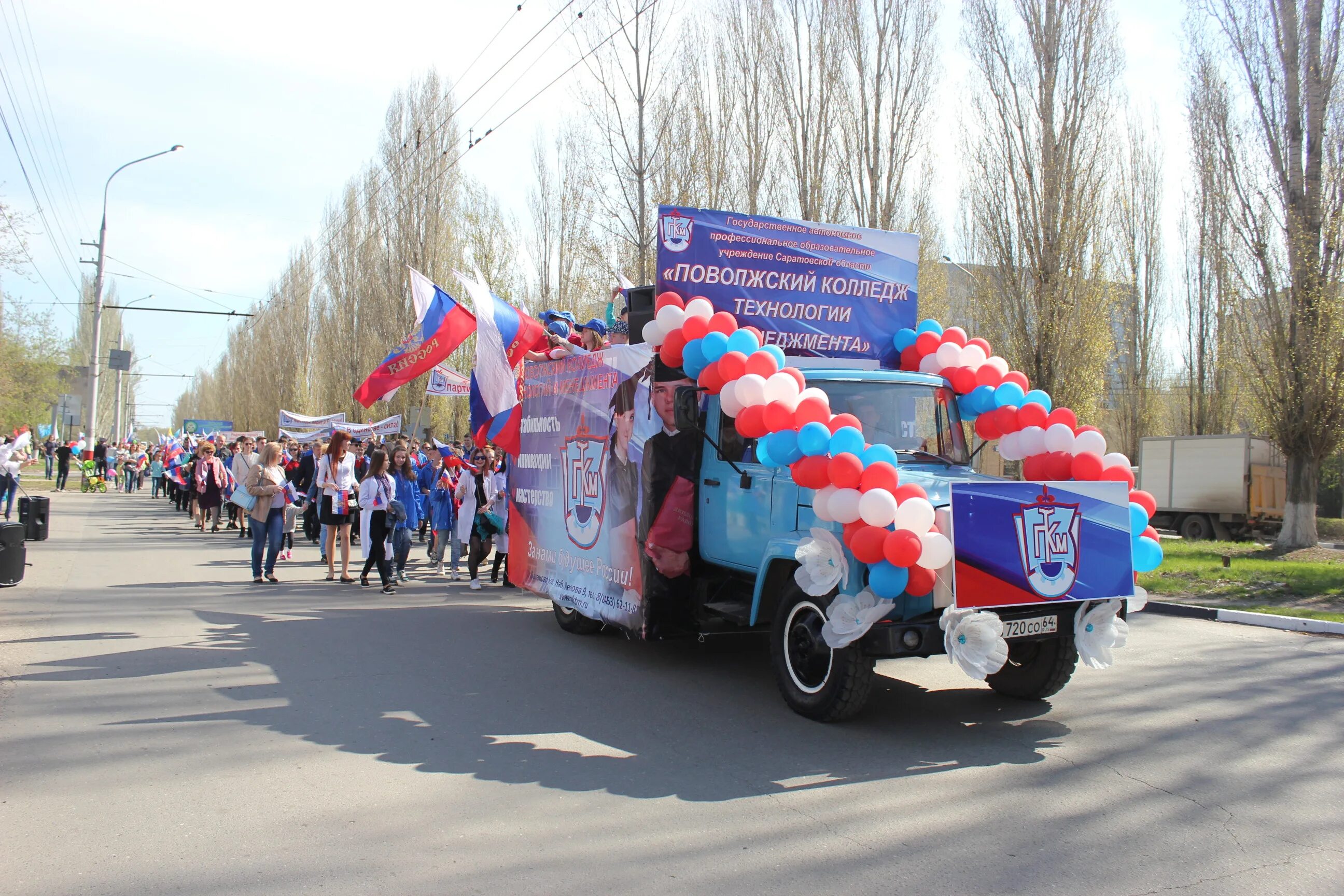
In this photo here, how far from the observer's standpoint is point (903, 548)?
531 centimetres

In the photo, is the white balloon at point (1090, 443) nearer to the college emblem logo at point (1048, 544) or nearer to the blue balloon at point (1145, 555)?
the blue balloon at point (1145, 555)

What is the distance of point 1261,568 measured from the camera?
1425 centimetres

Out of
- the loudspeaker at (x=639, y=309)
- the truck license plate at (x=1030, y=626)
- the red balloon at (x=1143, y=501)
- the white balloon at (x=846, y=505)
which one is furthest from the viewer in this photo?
the loudspeaker at (x=639, y=309)

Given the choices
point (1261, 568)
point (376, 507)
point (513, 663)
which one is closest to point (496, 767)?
point (513, 663)

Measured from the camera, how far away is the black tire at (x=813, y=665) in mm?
5902

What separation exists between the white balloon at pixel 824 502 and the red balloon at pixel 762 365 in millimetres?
995

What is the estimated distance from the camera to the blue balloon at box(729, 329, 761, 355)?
22.0ft

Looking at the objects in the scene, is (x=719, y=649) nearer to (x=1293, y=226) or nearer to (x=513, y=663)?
(x=513, y=663)

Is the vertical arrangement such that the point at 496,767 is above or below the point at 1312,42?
below

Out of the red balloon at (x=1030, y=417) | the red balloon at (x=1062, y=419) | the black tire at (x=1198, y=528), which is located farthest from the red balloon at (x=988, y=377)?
the black tire at (x=1198, y=528)

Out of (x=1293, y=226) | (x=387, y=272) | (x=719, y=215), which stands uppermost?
(x=387, y=272)

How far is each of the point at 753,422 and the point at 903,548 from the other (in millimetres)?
1409

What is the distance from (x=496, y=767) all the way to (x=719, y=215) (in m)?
4.56

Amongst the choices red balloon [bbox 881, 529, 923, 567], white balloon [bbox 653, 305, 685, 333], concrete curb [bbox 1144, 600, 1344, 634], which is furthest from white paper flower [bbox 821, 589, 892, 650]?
concrete curb [bbox 1144, 600, 1344, 634]
